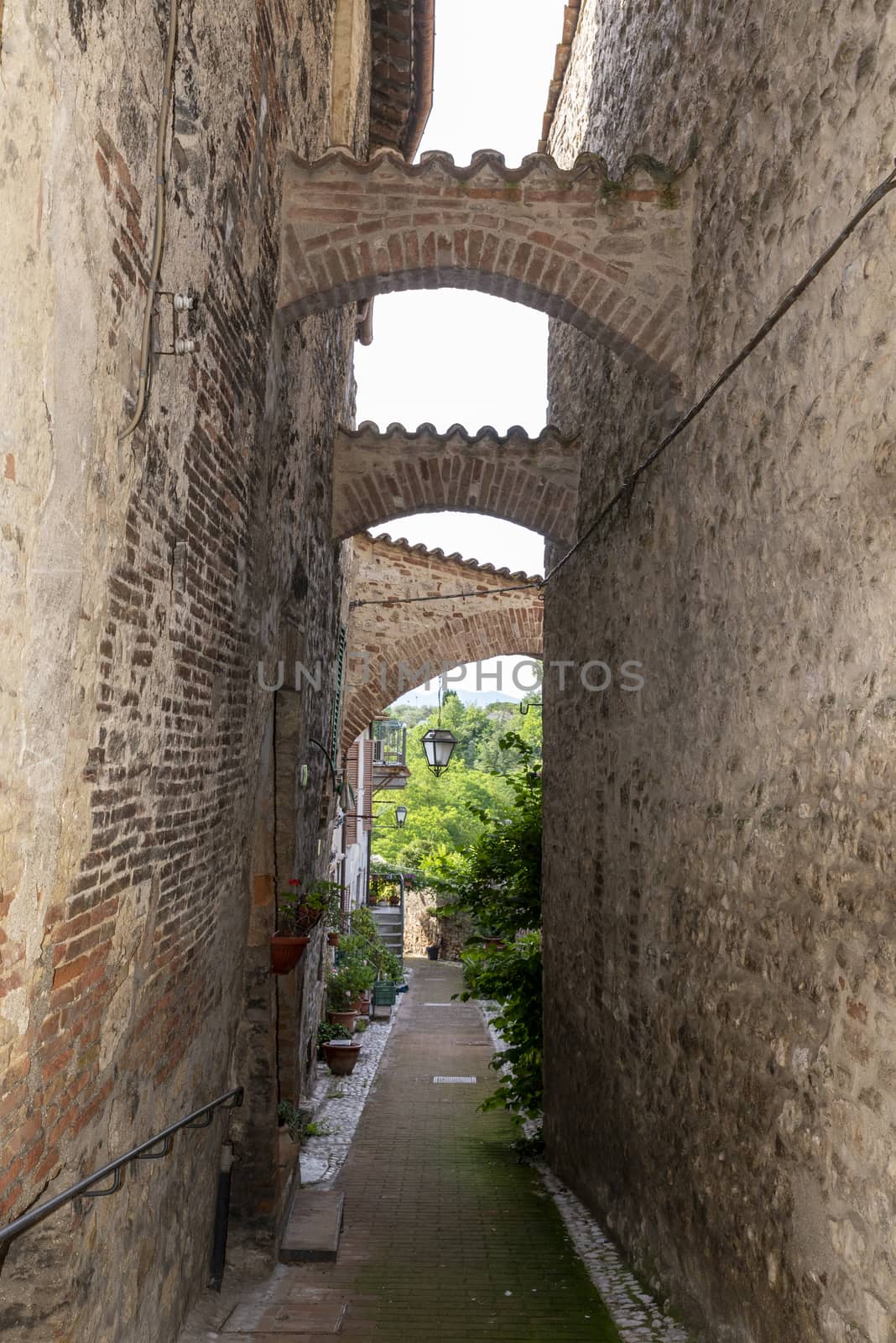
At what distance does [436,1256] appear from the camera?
654 centimetres

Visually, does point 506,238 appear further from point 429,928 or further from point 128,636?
point 429,928

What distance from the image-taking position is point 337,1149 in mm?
9242

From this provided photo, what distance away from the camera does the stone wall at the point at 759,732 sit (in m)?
3.33

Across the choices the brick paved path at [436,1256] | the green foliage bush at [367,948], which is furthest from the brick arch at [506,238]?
the green foliage bush at [367,948]

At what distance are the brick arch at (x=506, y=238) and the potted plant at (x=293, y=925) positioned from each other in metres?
3.48

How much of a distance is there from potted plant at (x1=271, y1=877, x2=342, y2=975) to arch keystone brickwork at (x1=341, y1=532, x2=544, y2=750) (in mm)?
6494

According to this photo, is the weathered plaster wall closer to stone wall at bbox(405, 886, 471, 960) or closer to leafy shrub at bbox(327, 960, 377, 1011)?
leafy shrub at bbox(327, 960, 377, 1011)

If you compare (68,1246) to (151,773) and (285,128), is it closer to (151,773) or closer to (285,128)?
(151,773)

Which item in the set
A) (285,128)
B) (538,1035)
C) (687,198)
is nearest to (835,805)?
(687,198)

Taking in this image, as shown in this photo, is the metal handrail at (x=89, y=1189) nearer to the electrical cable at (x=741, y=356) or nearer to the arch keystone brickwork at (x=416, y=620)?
the electrical cable at (x=741, y=356)

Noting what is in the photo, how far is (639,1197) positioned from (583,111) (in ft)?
26.0

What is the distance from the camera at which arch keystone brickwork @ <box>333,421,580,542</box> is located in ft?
29.0

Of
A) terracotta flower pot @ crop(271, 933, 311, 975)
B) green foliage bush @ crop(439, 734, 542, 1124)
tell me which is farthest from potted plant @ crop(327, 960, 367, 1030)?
terracotta flower pot @ crop(271, 933, 311, 975)

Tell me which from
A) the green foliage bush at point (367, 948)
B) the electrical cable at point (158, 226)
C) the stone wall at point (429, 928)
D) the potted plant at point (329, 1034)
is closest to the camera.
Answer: the electrical cable at point (158, 226)
